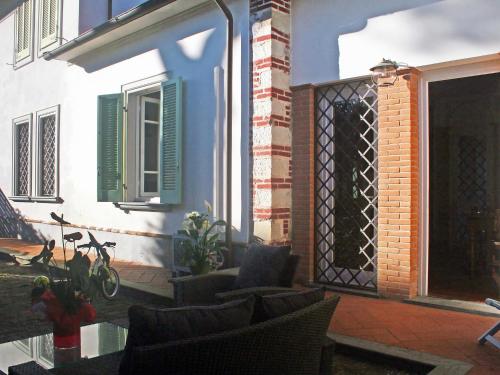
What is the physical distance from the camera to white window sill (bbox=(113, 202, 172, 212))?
24.0 feet

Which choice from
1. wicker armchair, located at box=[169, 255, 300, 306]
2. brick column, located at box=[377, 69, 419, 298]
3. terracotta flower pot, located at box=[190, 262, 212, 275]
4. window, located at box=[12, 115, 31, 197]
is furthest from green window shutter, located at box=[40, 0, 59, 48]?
wicker armchair, located at box=[169, 255, 300, 306]

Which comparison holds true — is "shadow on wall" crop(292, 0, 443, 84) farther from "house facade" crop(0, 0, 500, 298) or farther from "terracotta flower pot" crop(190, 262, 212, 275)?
"terracotta flower pot" crop(190, 262, 212, 275)

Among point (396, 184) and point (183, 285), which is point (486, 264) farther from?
point (183, 285)

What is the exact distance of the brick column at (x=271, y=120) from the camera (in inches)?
225

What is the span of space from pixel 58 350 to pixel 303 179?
361 centimetres

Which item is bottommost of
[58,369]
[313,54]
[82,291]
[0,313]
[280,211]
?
[0,313]

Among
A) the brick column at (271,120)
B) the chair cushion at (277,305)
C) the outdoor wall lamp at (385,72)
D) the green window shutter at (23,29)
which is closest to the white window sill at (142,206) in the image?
the brick column at (271,120)

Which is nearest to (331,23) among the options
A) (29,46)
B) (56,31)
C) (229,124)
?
(229,124)

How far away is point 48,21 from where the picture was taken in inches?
406

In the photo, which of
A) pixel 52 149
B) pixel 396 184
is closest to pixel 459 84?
pixel 396 184

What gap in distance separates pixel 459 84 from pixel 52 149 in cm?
809

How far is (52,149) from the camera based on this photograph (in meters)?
10.4

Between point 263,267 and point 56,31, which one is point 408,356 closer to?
point 263,267

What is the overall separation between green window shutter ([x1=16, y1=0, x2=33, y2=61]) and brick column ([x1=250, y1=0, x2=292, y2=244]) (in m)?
7.48
